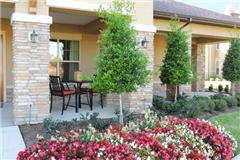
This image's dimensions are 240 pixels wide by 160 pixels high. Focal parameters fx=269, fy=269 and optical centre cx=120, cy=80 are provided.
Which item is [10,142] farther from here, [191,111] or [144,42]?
[191,111]

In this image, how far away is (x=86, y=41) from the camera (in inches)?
460

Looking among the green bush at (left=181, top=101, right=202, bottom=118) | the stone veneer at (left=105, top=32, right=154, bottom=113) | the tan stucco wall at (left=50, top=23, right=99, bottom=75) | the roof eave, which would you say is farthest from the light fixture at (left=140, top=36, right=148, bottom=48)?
the tan stucco wall at (left=50, top=23, right=99, bottom=75)

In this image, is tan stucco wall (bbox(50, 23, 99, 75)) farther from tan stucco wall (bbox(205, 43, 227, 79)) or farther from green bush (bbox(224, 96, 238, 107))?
tan stucco wall (bbox(205, 43, 227, 79))

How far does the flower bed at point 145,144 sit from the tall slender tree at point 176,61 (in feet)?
12.6

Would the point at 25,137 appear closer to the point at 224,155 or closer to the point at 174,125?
the point at 174,125

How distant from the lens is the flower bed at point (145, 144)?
3418mm

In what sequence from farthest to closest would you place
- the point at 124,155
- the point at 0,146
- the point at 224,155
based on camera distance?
the point at 0,146 < the point at 224,155 < the point at 124,155

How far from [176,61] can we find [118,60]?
3665mm

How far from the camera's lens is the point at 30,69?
681cm

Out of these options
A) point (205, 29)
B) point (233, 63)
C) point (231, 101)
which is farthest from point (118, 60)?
point (233, 63)

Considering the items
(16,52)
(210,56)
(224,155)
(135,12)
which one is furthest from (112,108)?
(210,56)

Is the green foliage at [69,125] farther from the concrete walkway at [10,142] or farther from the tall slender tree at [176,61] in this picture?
the tall slender tree at [176,61]

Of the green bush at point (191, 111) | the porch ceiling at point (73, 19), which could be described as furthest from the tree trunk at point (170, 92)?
the porch ceiling at point (73, 19)

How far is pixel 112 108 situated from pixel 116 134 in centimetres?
530
